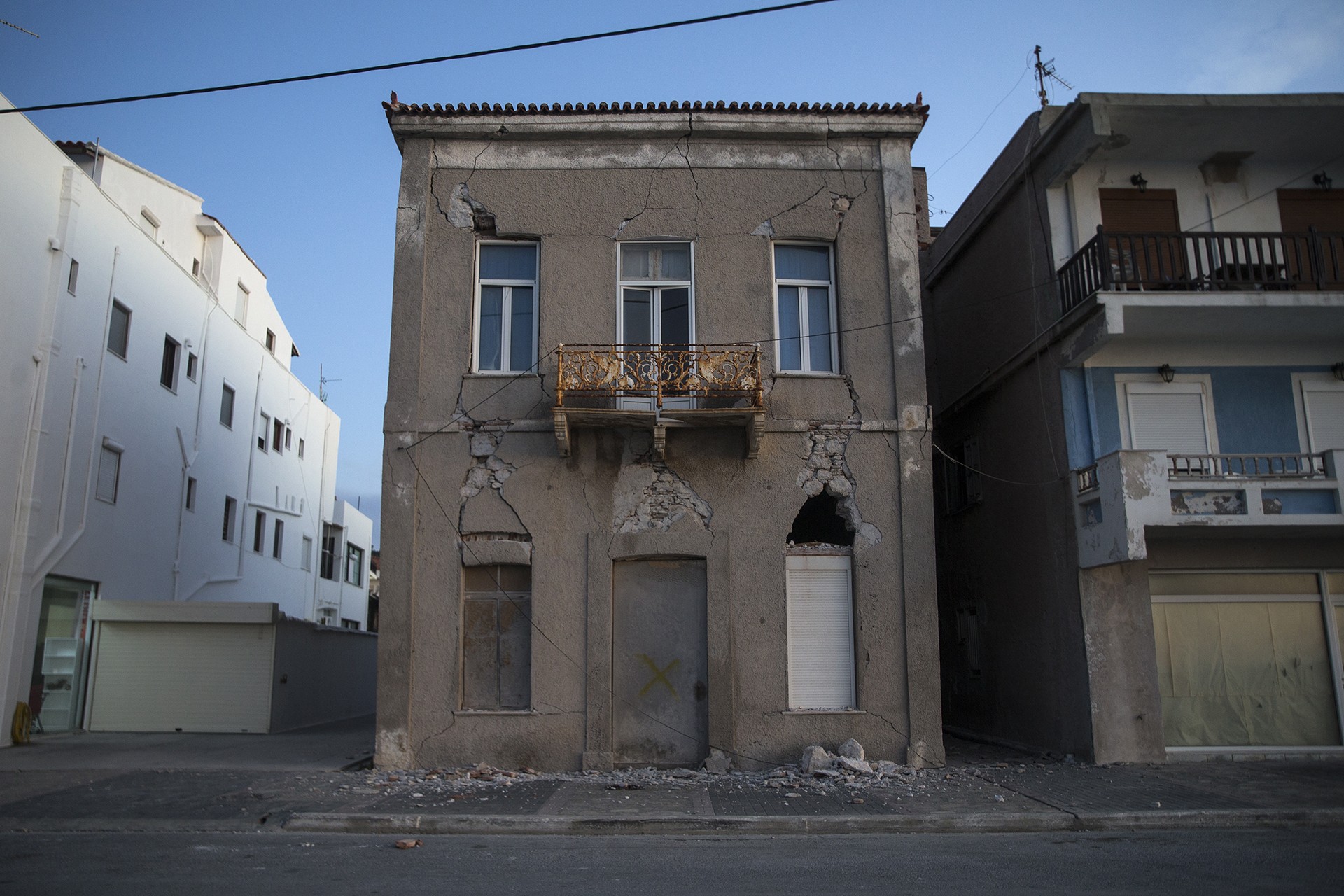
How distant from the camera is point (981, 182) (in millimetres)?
16672

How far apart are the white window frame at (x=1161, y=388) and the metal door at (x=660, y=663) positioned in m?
6.26

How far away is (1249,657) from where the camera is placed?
1320cm

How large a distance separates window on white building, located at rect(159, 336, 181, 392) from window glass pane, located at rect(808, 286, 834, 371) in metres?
14.8

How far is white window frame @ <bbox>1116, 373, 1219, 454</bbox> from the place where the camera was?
526 inches

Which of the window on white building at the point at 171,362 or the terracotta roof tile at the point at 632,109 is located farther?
the window on white building at the point at 171,362

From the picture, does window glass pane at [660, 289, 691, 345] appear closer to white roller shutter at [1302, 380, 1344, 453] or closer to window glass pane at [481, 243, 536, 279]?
window glass pane at [481, 243, 536, 279]

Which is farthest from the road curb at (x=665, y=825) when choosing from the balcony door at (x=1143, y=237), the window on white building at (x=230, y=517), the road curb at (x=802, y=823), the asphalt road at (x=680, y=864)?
the window on white building at (x=230, y=517)

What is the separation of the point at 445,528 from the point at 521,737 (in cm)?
275

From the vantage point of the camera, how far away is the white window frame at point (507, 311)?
12.8 m

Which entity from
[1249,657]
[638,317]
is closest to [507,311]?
[638,317]

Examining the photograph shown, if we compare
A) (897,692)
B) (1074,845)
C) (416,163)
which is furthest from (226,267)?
(1074,845)

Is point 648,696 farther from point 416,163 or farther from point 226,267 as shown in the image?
point 226,267

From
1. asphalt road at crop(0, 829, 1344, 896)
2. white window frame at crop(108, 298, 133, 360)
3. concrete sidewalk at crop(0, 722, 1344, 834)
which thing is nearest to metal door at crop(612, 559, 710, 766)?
concrete sidewalk at crop(0, 722, 1344, 834)

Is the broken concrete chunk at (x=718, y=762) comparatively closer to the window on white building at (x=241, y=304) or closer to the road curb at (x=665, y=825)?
the road curb at (x=665, y=825)
